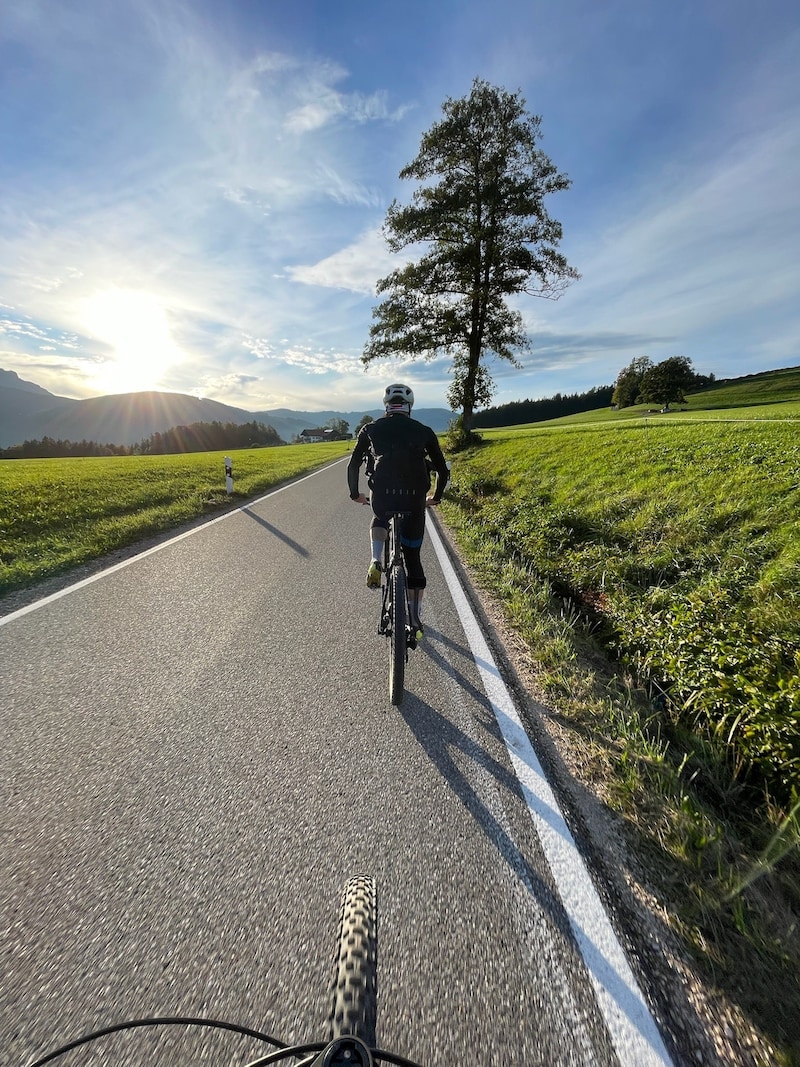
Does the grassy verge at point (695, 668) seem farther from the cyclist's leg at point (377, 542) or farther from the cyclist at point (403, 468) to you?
the cyclist's leg at point (377, 542)

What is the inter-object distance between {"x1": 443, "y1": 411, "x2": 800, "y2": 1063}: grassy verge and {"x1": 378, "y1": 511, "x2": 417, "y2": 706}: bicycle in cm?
115

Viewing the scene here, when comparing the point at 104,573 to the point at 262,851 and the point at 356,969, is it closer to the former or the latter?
the point at 262,851

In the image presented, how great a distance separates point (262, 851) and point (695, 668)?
3.02 meters

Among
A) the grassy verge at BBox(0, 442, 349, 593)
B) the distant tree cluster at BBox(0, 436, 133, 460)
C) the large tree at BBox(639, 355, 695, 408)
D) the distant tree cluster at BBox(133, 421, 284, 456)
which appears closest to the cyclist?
the grassy verge at BBox(0, 442, 349, 593)

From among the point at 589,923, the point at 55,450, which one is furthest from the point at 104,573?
the point at 55,450

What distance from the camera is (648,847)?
6.18 feet

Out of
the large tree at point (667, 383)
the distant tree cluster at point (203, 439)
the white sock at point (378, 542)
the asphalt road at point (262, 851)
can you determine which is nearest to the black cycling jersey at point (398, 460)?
the white sock at point (378, 542)

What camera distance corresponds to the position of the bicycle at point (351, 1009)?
85 cm

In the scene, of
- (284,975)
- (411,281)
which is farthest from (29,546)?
(411,281)

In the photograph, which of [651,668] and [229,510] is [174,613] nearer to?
[651,668]

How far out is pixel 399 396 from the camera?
3604 millimetres

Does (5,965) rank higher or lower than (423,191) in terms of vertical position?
lower

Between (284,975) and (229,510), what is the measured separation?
→ 965cm

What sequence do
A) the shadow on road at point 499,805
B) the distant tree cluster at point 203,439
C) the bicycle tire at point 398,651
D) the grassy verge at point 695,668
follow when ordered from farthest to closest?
1. the distant tree cluster at point 203,439
2. the bicycle tire at point 398,651
3. the grassy verge at point 695,668
4. the shadow on road at point 499,805
